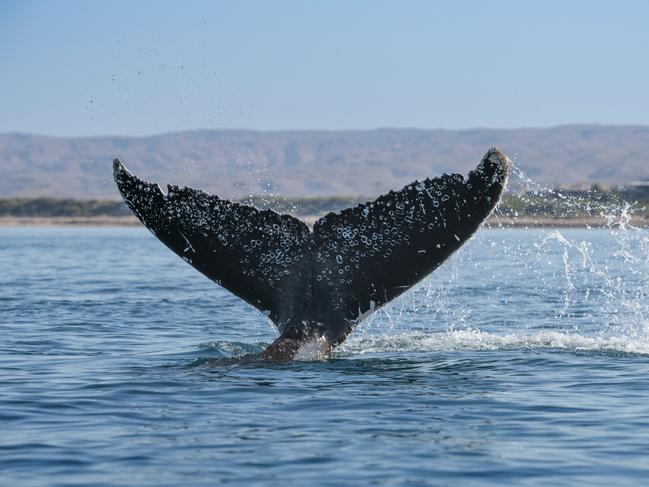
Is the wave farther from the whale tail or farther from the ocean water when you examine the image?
the whale tail

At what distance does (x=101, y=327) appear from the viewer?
47.8 ft

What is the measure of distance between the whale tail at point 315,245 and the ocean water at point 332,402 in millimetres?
358

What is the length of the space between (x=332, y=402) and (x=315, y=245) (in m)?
1.44

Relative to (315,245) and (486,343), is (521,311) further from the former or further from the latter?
(315,245)

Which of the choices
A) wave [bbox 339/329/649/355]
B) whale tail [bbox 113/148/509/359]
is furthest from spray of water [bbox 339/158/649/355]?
whale tail [bbox 113/148/509/359]

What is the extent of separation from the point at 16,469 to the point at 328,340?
3487 millimetres

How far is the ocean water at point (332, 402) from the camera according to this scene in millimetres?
7094

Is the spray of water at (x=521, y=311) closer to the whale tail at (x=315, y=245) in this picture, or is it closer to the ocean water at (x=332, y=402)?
the ocean water at (x=332, y=402)

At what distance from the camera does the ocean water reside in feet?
23.3

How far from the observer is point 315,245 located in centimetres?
973

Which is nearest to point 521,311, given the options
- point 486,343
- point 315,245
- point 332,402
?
point 486,343

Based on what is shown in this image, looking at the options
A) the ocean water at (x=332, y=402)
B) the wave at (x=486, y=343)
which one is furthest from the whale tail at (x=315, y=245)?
the wave at (x=486, y=343)

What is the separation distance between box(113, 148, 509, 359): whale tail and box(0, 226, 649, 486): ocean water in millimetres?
358

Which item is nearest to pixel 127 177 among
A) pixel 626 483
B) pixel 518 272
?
pixel 626 483
